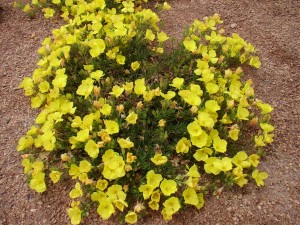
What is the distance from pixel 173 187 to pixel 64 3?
2546mm

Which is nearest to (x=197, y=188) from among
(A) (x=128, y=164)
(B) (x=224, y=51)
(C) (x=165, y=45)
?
(A) (x=128, y=164)

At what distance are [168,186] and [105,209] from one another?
1.48ft

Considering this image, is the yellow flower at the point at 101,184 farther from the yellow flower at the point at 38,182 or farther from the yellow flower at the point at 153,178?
the yellow flower at the point at 38,182

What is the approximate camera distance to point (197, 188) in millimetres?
2473

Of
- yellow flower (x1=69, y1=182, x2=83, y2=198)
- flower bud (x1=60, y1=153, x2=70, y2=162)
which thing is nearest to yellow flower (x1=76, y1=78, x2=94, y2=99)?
flower bud (x1=60, y1=153, x2=70, y2=162)

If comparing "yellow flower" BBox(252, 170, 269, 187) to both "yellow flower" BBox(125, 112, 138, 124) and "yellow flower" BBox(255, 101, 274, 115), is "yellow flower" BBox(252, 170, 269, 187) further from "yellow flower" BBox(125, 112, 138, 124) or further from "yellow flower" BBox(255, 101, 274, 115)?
"yellow flower" BBox(125, 112, 138, 124)

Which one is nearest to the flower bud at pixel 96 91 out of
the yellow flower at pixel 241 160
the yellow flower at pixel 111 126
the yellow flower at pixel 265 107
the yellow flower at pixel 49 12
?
the yellow flower at pixel 111 126

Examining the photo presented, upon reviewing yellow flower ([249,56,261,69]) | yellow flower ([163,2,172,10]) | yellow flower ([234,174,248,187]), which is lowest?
yellow flower ([234,174,248,187])

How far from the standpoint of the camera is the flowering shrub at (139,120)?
2.49 m

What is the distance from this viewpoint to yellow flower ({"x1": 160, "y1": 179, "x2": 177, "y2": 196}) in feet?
7.95

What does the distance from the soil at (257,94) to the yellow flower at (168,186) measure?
0.21 meters

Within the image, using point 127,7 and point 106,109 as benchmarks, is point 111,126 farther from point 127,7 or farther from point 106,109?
point 127,7

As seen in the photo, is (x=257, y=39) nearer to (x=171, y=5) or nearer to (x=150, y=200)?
(x=171, y=5)

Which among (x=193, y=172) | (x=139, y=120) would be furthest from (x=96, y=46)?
(x=193, y=172)
